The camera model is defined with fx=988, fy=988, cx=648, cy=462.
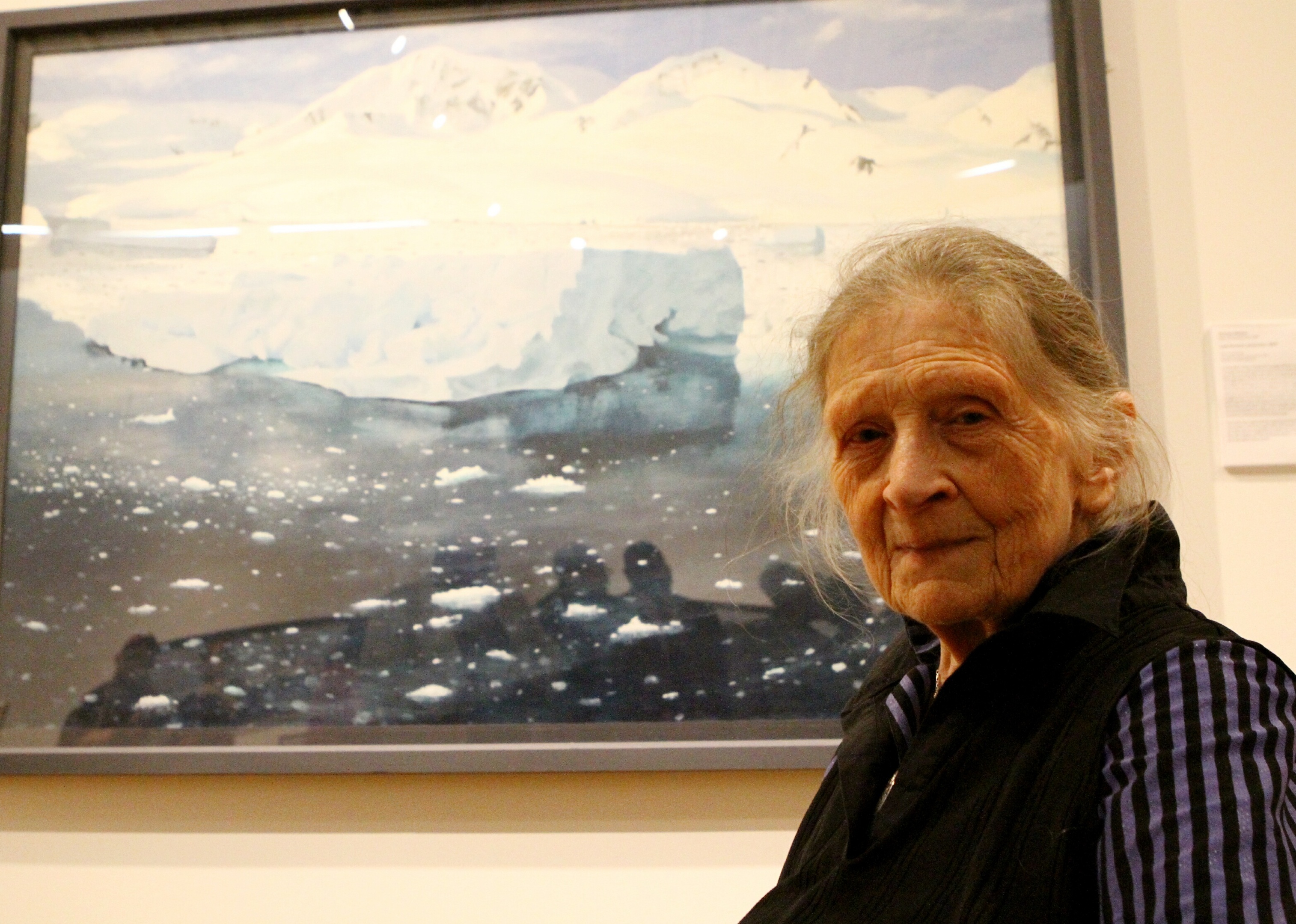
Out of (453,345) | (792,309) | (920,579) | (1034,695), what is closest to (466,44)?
(453,345)

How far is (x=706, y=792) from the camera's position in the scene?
1.39 metres

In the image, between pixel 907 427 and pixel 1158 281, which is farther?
pixel 1158 281

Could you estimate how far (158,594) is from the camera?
1495 mm

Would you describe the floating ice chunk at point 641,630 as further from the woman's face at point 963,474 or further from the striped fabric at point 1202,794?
the striped fabric at point 1202,794

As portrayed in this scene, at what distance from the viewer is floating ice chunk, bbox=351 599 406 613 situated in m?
1.45

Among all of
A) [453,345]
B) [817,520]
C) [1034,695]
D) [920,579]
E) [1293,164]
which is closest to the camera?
[1034,695]

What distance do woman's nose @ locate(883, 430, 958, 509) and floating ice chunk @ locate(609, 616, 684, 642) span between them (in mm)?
664

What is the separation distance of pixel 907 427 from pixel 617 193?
846 mm

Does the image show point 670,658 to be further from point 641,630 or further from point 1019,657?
point 1019,657

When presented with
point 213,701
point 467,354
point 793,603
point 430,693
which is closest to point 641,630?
point 793,603

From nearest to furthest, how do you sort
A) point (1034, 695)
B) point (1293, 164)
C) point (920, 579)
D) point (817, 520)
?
1. point (1034, 695)
2. point (920, 579)
3. point (817, 520)
4. point (1293, 164)

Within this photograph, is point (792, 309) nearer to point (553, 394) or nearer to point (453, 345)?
point (553, 394)

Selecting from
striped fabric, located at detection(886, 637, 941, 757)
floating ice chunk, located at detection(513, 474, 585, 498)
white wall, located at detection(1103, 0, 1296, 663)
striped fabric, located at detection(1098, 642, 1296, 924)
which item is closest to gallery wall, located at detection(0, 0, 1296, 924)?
white wall, located at detection(1103, 0, 1296, 663)

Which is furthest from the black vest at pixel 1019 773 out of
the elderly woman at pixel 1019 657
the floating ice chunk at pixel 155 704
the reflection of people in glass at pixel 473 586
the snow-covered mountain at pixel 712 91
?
the floating ice chunk at pixel 155 704
